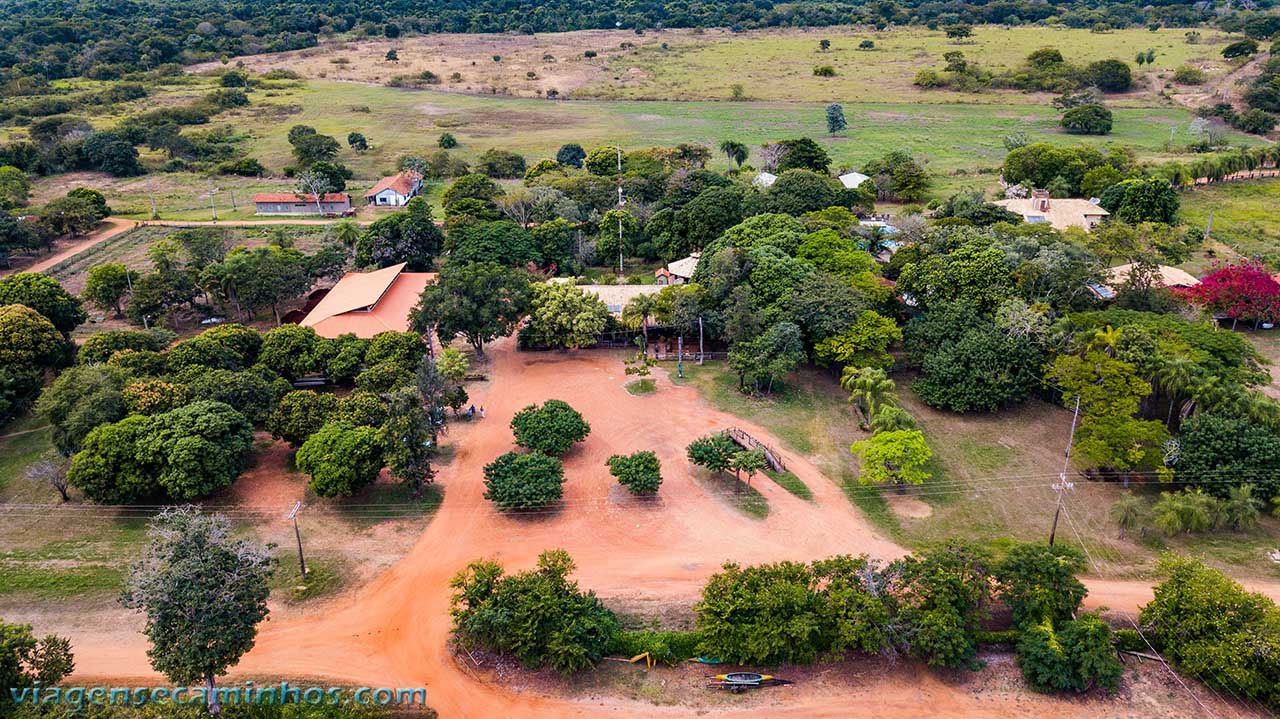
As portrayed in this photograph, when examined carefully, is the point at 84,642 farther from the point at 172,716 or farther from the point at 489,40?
the point at 489,40

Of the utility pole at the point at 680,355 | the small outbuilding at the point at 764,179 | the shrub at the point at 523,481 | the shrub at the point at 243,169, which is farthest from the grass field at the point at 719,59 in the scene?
the shrub at the point at 523,481

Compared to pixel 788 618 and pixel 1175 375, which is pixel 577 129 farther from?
pixel 788 618

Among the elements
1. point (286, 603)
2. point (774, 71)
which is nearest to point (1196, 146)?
point (774, 71)

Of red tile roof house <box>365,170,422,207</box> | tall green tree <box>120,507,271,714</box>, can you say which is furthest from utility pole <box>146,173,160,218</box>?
tall green tree <box>120,507,271,714</box>

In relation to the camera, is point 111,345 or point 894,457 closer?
point 894,457

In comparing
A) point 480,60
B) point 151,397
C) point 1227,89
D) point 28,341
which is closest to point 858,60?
point 1227,89

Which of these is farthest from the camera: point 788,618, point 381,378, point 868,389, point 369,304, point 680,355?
point 369,304

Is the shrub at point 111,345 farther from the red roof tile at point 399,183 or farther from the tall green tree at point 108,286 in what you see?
the red roof tile at point 399,183
